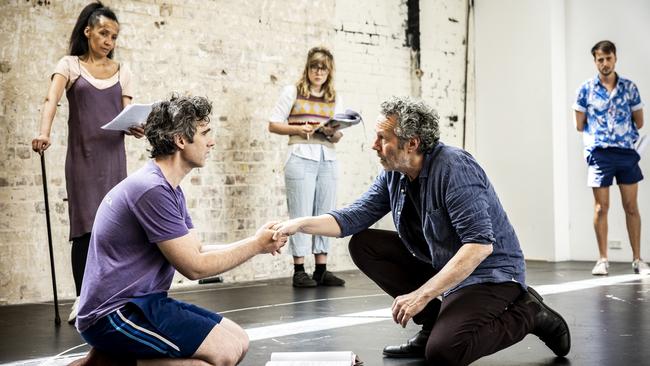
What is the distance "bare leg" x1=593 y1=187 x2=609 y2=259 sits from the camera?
259 inches

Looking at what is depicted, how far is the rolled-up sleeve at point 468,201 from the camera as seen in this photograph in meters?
3.10

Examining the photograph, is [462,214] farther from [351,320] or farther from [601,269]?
[601,269]

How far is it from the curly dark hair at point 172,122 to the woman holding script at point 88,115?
193 centimetres

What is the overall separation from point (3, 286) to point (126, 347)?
121 inches

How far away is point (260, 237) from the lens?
304 centimetres

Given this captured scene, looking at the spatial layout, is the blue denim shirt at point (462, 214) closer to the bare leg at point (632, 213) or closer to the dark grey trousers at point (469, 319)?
the dark grey trousers at point (469, 319)

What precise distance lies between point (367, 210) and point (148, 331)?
1143mm

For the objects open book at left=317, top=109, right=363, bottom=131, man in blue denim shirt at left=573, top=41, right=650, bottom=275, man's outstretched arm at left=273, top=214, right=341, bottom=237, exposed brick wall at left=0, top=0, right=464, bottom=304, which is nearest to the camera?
man's outstretched arm at left=273, top=214, right=341, bottom=237

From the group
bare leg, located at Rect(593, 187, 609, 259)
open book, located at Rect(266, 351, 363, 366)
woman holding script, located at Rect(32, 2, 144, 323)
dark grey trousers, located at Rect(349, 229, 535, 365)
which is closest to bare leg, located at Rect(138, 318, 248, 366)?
open book, located at Rect(266, 351, 363, 366)

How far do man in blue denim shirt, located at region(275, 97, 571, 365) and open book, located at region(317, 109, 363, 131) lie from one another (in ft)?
8.15

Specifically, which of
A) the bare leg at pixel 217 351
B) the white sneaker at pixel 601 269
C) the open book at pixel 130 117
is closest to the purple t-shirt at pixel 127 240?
the bare leg at pixel 217 351

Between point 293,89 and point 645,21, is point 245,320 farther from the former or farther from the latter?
point 645,21

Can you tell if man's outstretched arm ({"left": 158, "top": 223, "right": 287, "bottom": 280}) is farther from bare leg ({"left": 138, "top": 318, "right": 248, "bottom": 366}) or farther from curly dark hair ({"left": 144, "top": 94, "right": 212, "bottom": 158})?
curly dark hair ({"left": 144, "top": 94, "right": 212, "bottom": 158})

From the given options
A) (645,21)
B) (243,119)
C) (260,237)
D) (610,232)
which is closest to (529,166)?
(610,232)
